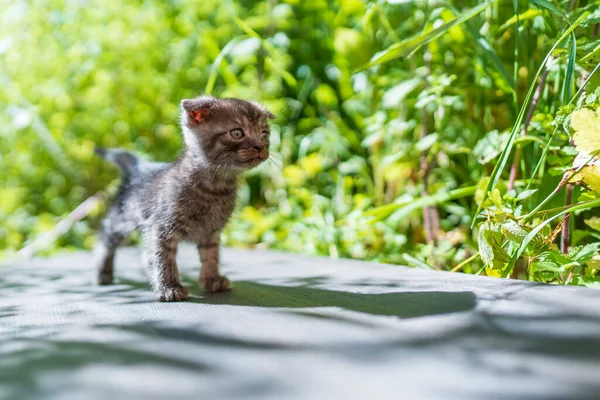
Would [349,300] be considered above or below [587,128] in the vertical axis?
below

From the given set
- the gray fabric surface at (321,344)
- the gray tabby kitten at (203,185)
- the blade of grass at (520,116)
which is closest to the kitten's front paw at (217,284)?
the gray tabby kitten at (203,185)

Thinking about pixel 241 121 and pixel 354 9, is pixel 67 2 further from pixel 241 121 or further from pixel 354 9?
pixel 241 121

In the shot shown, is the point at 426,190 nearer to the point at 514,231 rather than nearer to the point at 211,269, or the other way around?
the point at 514,231

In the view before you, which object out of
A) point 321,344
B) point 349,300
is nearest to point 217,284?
point 349,300

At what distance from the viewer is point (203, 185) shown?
1.42 m

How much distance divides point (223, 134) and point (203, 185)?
0.53 feet

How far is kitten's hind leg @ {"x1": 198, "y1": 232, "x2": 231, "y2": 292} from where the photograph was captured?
1.40 meters

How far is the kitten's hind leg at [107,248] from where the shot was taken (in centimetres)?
167

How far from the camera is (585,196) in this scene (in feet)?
3.84

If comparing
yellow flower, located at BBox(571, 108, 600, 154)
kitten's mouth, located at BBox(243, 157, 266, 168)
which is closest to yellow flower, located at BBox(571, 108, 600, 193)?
yellow flower, located at BBox(571, 108, 600, 154)

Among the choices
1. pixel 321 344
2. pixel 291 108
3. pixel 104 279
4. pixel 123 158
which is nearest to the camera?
pixel 321 344

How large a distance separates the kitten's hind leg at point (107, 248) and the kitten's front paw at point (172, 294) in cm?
47

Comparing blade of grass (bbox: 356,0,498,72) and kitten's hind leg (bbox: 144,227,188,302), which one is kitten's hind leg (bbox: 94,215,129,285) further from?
blade of grass (bbox: 356,0,498,72)

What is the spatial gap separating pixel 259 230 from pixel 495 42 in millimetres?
1536
